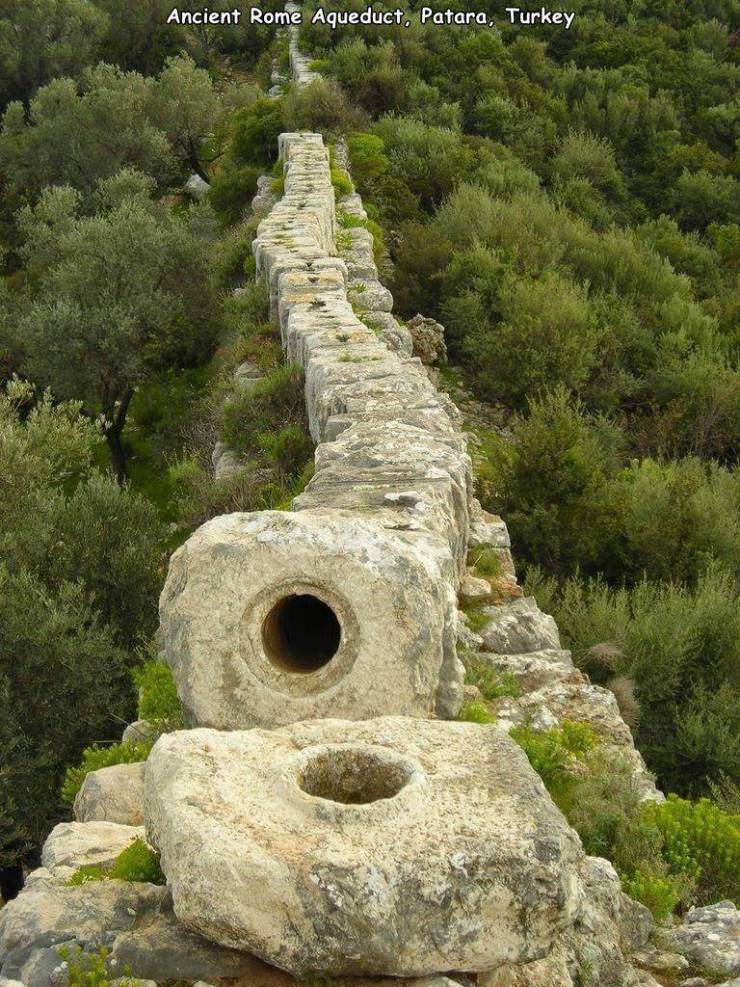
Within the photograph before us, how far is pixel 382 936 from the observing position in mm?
2746

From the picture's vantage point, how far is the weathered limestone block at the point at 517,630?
225 inches

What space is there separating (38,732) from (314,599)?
14.3 ft

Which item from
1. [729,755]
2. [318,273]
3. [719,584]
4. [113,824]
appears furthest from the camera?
[318,273]

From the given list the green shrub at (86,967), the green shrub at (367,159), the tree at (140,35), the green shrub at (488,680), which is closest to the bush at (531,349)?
the green shrub at (367,159)

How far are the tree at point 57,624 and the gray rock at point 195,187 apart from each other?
15491 mm

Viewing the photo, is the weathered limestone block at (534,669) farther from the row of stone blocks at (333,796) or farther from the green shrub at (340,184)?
the green shrub at (340,184)

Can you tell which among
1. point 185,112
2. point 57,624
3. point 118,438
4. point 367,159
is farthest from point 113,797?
point 185,112

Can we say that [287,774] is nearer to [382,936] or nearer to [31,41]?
[382,936]

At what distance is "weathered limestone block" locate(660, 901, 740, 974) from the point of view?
11.4 feet

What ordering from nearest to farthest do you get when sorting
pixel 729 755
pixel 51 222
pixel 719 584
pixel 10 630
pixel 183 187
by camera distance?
pixel 729 755 < pixel 10 630 < pixel 719 584 < pixel 51 222 < pixel 183 187

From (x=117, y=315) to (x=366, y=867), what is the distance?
13135 mm

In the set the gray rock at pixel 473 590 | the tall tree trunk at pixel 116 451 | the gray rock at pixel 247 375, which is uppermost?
the gray rock at pixel 473 590

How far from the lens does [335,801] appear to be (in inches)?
130

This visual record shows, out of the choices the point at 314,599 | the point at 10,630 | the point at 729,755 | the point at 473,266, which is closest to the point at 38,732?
the point at 10,630
